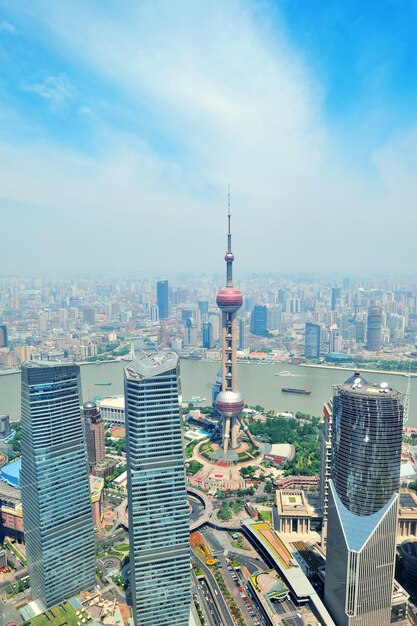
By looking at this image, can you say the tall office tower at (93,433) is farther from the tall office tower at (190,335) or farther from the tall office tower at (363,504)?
the tall office tower at (190,335)

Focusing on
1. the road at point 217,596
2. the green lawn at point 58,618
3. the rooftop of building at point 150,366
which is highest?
the rooftop of building at point 150,366

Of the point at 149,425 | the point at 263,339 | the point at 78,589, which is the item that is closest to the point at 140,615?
the point at 78,589

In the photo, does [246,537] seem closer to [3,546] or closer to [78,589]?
[78,589]

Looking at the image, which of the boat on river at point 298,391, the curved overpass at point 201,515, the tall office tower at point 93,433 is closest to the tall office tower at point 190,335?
the boat on river at point 298,391

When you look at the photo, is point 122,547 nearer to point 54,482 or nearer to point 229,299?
point 54,482

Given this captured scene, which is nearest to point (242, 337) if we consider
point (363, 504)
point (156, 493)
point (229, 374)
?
point (229, 374)

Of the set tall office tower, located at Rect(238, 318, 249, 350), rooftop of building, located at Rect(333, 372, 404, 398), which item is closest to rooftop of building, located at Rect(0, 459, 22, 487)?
rooftop of building, located at Rect(333, 372, 404, 398)

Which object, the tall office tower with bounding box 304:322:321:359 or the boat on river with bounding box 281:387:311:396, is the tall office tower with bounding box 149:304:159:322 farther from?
the boat on river with bounding box 281:387:311:396
